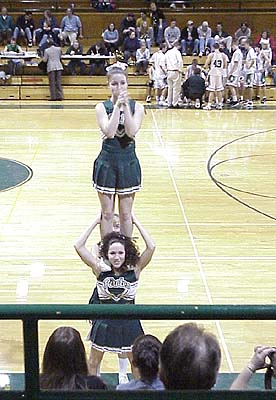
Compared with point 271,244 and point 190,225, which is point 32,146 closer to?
point 190,225

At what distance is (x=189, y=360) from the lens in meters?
2.05

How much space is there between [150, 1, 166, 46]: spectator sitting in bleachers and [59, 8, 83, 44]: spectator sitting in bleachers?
230 centimetres

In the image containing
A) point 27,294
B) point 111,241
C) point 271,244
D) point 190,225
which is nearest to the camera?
point 111,241

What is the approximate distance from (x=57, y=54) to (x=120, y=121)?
1334 centimetres

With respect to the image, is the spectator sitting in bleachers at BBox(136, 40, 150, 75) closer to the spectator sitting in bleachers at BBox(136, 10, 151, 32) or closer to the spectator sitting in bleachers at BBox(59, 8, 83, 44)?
the spectator sitting in bleachers at BBox(136, 10, 151, 32)

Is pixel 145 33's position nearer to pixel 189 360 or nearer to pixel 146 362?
pixel 146 362

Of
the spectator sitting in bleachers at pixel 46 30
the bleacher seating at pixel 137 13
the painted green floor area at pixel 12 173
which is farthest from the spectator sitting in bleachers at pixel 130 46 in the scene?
the painted green floor area at pixel 12 173

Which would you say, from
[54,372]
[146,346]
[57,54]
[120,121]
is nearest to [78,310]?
[54,372]

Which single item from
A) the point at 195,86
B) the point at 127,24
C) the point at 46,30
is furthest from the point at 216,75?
the point at 46,30

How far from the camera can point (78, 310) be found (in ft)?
6.22

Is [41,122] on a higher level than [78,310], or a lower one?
lower

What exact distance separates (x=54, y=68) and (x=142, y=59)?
2475 mm

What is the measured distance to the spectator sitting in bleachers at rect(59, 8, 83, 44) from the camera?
20.2 metres

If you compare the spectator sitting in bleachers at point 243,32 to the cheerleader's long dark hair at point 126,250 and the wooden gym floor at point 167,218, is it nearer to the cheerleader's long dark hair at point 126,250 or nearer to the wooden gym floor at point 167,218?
the wooden gym floor at point 167,218
